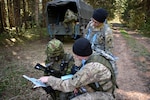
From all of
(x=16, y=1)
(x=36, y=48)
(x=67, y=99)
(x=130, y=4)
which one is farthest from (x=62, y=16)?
(x=130, y=4)

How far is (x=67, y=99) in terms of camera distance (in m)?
3.13

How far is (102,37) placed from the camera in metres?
4.21

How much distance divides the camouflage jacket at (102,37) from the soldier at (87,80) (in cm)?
165

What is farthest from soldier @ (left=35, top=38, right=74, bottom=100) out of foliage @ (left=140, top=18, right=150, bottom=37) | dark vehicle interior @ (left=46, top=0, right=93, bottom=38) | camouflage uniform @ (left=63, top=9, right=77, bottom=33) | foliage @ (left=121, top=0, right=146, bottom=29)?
foliage @ (left=121, top=0, right=146, bottom=29)

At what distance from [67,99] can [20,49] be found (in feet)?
24.8

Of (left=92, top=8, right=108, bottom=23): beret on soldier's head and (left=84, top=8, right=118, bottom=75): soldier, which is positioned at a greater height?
(left=92, top=8, right=108, bottom=23): beret on soldier's head

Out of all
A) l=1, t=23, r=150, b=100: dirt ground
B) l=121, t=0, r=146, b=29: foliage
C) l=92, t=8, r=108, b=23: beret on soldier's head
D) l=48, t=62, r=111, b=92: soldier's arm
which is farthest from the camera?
l=121, t=0, r=146, b=29: foliage

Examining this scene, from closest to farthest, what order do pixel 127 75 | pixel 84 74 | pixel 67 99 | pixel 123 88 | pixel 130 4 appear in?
1. pixel 84 74
2. pixel 67 99
3. pixel 123 88
4. pixel 127 75
5. pixel 130 4

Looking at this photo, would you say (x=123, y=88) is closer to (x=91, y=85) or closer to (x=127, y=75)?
(x=127, y=75)

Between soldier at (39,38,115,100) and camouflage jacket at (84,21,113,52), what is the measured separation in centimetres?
165

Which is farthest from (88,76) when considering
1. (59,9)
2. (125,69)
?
(59,9)

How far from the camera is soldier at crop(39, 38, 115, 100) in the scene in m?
2.37

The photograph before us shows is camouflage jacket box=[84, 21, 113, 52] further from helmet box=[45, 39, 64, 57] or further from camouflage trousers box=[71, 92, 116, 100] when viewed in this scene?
camouflage trousers box=[71, 92, 116, 100]

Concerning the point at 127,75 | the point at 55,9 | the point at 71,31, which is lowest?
the point at 127,75
